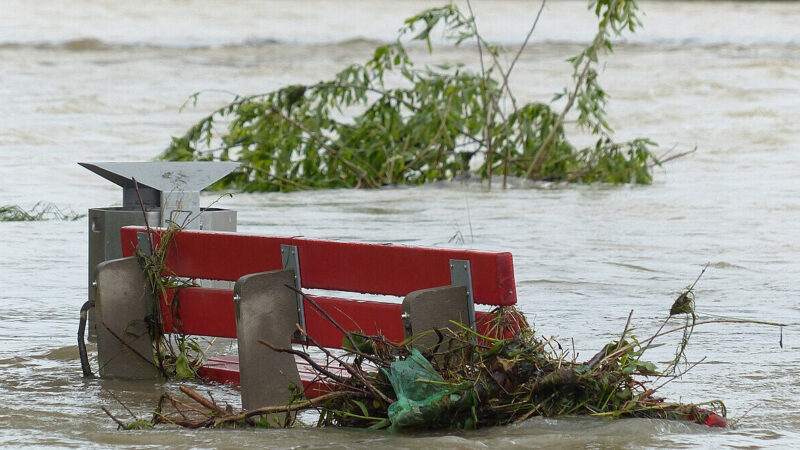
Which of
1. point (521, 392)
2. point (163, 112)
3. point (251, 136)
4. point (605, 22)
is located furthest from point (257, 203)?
point (163, 112)

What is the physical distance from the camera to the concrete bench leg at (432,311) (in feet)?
14.8

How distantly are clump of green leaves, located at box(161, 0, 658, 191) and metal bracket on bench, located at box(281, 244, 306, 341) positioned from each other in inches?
309

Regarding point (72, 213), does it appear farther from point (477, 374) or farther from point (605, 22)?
point (477, 374)

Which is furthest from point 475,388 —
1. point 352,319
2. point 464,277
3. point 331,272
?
point 331,272

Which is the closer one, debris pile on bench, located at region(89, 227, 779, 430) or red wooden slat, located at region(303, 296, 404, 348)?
debris pile on bench, located at region(89, 227, 779, 430)

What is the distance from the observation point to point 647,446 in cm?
432

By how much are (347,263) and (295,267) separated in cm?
25

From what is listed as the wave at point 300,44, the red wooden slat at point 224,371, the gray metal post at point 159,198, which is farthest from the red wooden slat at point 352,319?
the wave at point 300,44

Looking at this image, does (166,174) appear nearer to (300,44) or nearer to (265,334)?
(265,334)

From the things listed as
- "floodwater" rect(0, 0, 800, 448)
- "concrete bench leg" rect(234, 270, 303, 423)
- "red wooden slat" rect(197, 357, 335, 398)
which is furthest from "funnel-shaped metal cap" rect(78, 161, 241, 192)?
"concrete bench leg" rect(234, 270, 303, 423)

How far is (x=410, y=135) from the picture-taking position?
1382 cm

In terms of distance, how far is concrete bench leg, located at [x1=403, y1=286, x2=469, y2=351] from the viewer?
4512 millimetres

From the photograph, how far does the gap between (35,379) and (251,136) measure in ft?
27.1

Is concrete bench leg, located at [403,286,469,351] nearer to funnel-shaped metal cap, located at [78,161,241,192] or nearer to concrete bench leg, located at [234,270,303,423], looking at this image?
concrete bench leg, located at [234,270,303,423]
